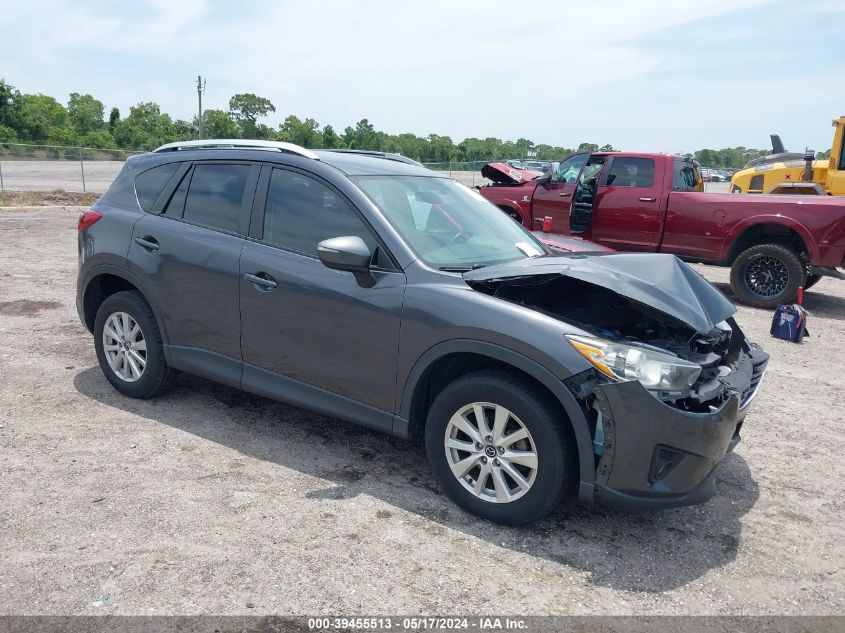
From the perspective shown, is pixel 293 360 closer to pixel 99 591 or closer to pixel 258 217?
pixel 258 217

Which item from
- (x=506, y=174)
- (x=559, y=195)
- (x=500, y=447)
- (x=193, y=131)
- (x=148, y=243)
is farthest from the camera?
(x=193, y=131)

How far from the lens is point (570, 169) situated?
Answer: 11289 millimetres

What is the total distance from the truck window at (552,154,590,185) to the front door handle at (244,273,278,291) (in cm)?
799

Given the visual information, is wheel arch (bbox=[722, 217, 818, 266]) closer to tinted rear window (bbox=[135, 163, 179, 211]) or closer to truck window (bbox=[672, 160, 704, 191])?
truck window (bbox=[672, 160, 704, 191])

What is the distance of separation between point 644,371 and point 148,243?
3410 mm

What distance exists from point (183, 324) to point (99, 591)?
2.06 metres

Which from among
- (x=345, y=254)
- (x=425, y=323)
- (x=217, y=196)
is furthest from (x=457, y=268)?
(x=217, y=196)

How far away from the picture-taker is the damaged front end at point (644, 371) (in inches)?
121

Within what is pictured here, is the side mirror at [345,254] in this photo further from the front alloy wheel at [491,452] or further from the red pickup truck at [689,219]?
the red pickup truck at [689,219]

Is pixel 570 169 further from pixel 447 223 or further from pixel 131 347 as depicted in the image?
pixel 131 347

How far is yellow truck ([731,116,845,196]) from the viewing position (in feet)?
39.1

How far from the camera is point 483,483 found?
136 inches

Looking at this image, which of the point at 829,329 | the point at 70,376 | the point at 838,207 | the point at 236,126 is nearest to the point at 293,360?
the point at 70,376

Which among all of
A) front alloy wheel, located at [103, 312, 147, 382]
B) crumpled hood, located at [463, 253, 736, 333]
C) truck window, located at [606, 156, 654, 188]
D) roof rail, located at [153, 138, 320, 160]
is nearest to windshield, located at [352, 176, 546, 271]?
crumpled hood, located at [463, 253, 736, 333]
